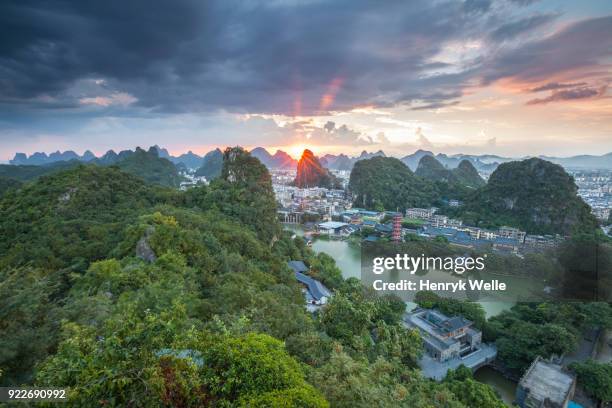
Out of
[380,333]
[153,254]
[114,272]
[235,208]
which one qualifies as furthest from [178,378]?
[235,208]

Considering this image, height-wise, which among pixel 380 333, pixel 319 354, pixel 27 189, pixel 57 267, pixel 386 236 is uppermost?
pixel 27 189

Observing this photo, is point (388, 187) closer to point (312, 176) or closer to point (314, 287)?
point (312, 176)

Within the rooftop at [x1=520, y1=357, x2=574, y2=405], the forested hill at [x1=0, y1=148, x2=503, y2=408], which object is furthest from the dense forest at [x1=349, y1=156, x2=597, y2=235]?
A: the forested hill at [x1=0, y1=148, x2=503, y2=408]

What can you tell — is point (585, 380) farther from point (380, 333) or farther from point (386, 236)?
point (386, 236)

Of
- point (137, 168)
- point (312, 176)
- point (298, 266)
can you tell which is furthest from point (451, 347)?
point (312, 176)

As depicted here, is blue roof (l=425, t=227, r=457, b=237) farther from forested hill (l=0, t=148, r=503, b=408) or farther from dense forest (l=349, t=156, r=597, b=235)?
forested hill (l=0, t=148, r=503, b=408)

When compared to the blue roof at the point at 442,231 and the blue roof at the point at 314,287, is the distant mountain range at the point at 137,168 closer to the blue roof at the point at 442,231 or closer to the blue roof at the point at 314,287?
the blue roof at the point at 314,287

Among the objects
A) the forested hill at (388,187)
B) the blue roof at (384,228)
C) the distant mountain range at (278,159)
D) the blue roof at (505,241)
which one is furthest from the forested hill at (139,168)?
the distant mountain range at (278,159)
